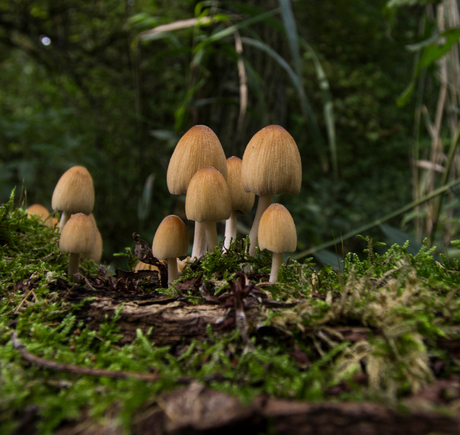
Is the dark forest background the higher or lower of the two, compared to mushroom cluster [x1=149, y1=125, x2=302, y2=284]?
higher

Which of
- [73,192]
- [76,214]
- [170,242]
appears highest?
[73,192]

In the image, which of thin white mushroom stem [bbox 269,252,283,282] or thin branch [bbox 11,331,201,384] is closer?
thin branch [bbox 11,331,201,384]

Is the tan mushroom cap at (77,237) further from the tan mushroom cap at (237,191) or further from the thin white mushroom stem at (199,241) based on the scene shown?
the tan mushroom cap at (237,191)

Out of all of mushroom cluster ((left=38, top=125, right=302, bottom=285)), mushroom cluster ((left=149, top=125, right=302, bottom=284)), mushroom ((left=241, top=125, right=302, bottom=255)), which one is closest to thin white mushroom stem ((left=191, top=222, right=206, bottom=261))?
mushroom cluster ((left=38, top=125, right=302, bottom=285))

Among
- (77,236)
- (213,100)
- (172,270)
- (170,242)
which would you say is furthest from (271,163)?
(213,100)

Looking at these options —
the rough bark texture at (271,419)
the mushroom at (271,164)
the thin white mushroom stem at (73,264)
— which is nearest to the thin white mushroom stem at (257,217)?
the mushroom at (271,164)

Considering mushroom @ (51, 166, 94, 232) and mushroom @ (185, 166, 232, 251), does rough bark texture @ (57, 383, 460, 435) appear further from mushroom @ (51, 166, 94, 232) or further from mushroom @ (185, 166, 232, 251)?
mushroom @ (51, 166, 94, 232)

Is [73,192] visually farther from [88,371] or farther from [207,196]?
[88,371]

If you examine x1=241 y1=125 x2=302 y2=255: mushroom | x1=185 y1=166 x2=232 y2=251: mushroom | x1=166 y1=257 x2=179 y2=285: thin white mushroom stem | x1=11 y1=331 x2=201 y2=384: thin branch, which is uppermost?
x1=241 y1=125 x2=302 y2=255: mushroom
